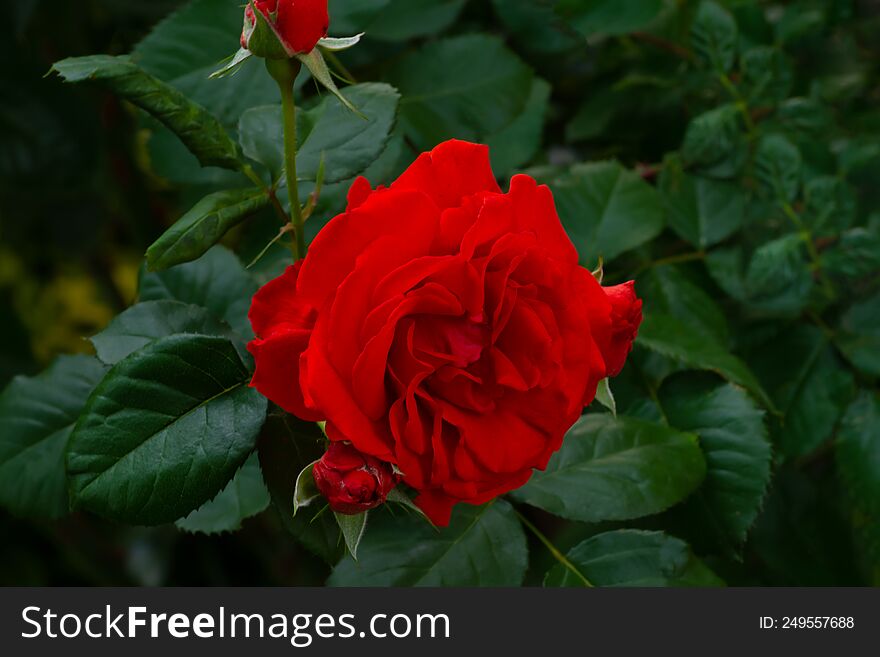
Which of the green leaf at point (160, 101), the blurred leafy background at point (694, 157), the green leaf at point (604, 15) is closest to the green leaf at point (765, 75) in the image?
the blurred leafy background at point (694, 157)

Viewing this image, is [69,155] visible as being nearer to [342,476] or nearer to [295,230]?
[295,230]

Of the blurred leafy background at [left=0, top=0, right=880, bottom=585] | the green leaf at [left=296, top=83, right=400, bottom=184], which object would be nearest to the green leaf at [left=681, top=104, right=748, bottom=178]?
the blurred leafy background at [left=0, top=0, right=880, bottom=585]

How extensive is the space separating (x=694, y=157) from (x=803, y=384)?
0.70ft

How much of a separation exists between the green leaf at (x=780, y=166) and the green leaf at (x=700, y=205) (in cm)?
3

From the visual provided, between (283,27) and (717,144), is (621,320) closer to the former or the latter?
(283,27)

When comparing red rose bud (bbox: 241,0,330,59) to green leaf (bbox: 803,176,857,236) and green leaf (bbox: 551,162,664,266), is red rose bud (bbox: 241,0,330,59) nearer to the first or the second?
green leaf (bbox: 551,162,664,266)

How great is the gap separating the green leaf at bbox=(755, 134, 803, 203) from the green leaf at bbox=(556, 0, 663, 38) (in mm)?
148

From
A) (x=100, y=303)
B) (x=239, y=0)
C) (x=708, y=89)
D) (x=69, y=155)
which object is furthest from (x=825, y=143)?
(x=100, y=303)

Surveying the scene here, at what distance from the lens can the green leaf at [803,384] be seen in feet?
2.48

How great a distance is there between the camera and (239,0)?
0.68 meters

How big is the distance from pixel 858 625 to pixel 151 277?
53 centimetres

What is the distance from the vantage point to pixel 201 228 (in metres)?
0.46

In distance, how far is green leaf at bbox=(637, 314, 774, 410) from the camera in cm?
65

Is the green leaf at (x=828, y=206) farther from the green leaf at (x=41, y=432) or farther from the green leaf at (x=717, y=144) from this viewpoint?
the green leaf at (x=41, y=432)
